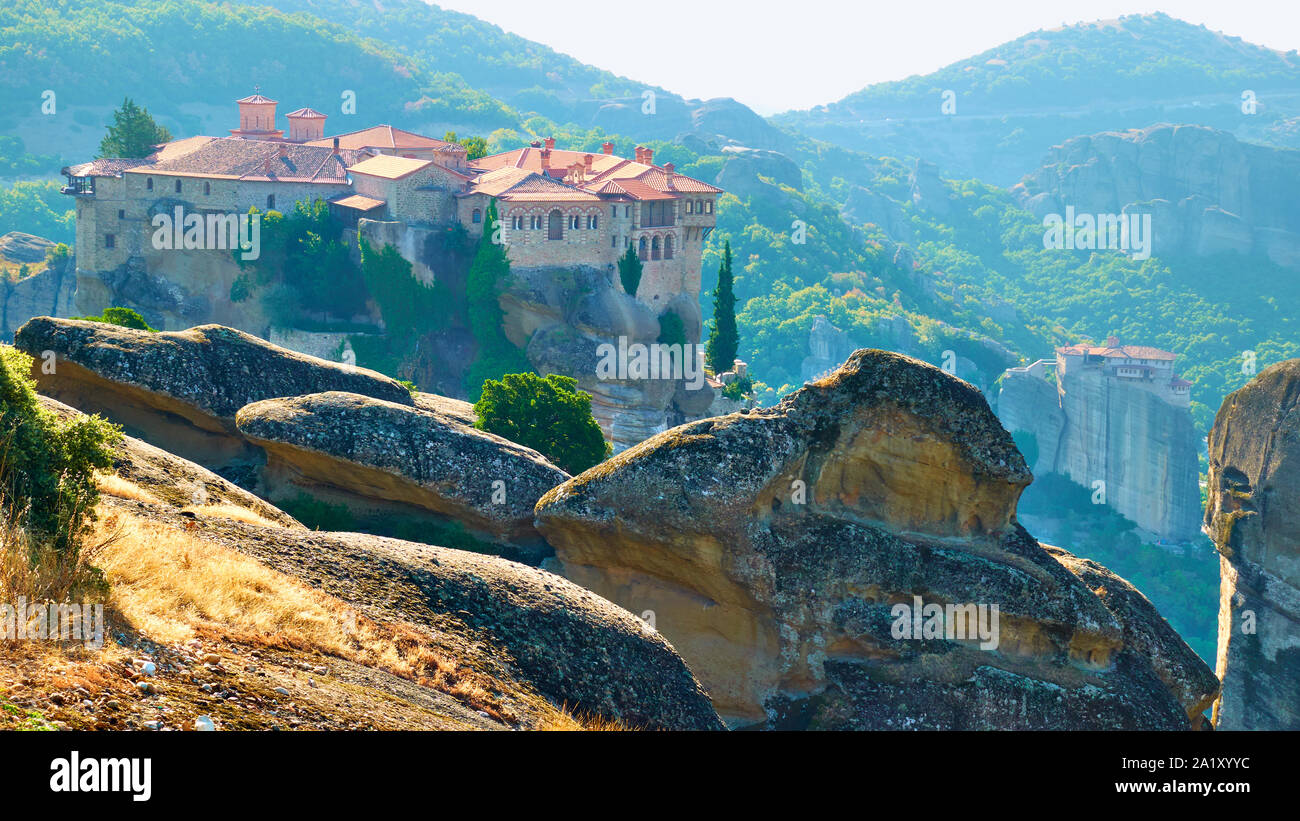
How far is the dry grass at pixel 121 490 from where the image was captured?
14.2m

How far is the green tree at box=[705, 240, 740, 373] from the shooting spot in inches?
2405

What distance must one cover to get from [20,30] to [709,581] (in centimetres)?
16330

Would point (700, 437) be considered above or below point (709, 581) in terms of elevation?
above

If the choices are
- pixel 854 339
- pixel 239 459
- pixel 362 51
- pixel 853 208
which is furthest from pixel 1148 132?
pixel 239 459

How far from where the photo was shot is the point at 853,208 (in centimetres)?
19700

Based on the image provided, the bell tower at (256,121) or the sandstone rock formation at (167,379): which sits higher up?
the bell tower at (256,121)

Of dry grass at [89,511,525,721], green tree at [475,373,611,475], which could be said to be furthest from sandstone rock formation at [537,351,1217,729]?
green tree at [475,373,611,475]

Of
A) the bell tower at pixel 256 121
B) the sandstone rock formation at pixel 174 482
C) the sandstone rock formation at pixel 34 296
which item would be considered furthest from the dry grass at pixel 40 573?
the sandstone rock formation at pixel 34 296

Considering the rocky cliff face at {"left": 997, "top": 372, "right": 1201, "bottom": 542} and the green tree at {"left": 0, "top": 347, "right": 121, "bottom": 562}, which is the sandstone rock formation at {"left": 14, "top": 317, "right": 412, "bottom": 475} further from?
the rocky cliff face at {"left": 997, "top": 372, "right": 1201, "bottom": 542}

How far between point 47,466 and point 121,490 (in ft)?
7.99

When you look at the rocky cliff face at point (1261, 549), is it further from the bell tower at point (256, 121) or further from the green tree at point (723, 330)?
the bell tower at point (256, 121)

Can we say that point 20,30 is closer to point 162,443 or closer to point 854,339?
point 854,339

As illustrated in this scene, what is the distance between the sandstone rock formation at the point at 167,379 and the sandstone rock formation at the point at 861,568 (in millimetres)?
7227

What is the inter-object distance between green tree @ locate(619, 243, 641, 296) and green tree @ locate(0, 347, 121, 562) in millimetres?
44009
